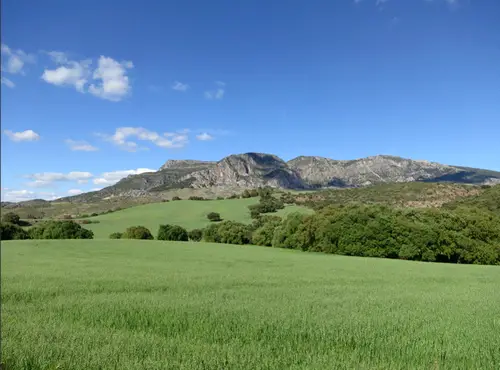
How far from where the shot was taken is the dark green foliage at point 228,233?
85375mm

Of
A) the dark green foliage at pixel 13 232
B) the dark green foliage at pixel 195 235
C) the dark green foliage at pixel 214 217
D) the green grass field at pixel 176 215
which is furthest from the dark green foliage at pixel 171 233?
the dark green foliage at pixel 13 232

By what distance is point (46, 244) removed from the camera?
50.0 metres

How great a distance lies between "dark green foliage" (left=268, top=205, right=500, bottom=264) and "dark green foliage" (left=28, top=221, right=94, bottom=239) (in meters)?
41.9

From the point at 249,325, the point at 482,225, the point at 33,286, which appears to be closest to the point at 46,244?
the point at 33,286

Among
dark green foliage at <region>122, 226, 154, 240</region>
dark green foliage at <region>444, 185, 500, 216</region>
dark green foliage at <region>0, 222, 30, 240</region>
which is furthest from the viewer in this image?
dark green foliage at <region>444, 185, 500, 216</region>

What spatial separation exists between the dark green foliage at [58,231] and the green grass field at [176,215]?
955 cm

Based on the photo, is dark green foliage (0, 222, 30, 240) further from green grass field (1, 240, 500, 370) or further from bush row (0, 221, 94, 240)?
green grass field (1, 240, 500, 370)

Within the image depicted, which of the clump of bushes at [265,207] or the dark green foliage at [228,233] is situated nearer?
the dark green foliage at [228,233]

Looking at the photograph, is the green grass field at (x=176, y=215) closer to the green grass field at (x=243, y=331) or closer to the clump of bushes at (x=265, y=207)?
the clump of bushes at (x=265, y=207)

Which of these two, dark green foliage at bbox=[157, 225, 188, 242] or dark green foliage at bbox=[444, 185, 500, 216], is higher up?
dark green foliage at bbox=[444, 185, 500, 216]

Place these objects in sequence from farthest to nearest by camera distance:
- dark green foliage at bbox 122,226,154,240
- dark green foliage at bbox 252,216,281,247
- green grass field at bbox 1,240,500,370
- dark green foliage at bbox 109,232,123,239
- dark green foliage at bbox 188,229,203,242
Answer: dark green foliage at bbox 188,229,203,242, dark green foliage at bbox 109,232,123,239, dark green foliage at bbox 122,226,154,240, dark green foliage at bbox 252,216,281,247, green grass field at bbox 1,240,500,370

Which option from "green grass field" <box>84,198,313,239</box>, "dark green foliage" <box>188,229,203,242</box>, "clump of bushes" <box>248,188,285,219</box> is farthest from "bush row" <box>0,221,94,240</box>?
"clump of bushes" <box>248,188,285,219</box>

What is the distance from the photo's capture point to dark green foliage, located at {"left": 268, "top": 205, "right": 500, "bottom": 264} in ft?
198

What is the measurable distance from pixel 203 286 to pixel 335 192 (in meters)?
147
